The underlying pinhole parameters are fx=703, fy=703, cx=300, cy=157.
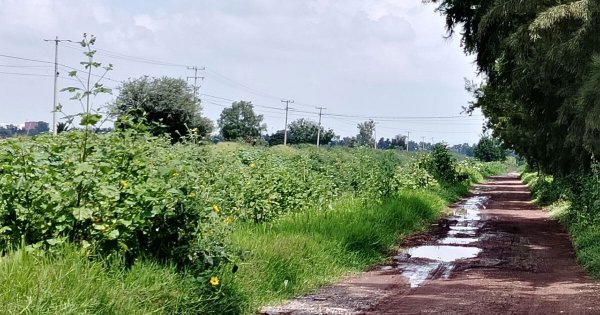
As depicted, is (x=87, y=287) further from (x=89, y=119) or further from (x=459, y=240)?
(x=459, y=240)

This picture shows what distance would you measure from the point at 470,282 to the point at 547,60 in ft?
15.8

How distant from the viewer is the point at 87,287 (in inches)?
229

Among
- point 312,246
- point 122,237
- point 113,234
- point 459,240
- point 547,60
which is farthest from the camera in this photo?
point 459,240

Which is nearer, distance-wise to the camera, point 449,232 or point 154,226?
point 154,226

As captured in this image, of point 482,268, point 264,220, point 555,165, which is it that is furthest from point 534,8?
point 555,165

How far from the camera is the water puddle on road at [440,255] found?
12023 millimetres

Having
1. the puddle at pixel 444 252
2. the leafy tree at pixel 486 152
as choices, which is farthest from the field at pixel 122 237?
the leafy tree at pixel 486 152

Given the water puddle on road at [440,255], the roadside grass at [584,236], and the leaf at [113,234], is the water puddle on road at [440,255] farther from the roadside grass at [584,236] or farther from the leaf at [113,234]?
the leaf at [113,234]

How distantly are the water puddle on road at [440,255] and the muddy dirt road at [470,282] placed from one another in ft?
0.05

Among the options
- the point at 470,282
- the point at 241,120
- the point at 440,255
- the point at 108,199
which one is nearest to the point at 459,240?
the point at 440,255

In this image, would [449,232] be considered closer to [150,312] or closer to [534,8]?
[534,8]

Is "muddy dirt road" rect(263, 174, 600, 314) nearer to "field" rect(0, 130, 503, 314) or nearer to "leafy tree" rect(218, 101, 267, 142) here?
"field" rect(0, 130, 503, 314)

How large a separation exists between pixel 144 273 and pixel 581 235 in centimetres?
1227

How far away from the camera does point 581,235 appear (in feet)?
53.0
